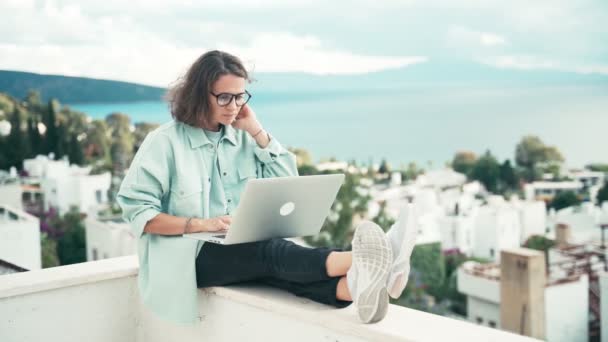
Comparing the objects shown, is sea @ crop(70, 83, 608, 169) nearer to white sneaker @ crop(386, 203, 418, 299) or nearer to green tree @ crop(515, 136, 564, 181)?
green tree @ crop(515, 136, 564, 181)

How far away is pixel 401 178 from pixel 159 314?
29154 millimetres

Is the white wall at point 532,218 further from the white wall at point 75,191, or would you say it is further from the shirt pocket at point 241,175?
the shirt pocket at point 241,175

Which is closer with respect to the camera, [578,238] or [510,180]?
[578,238]

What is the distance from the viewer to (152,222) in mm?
1756

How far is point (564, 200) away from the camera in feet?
87.7

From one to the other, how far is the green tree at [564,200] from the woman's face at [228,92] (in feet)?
85.9

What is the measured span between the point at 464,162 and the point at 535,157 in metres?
3.53

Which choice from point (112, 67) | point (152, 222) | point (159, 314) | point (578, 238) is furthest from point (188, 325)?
point (112, 67)

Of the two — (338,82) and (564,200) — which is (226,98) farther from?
(338,82)

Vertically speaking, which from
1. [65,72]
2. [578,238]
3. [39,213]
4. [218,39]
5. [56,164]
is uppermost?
[218,39]

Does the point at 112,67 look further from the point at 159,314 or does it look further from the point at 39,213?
the point at 159,314

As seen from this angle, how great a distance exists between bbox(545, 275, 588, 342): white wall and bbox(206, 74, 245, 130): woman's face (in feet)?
58.0

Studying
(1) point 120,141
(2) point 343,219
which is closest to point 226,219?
(2) point 343,219

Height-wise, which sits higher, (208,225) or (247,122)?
(247,122)
